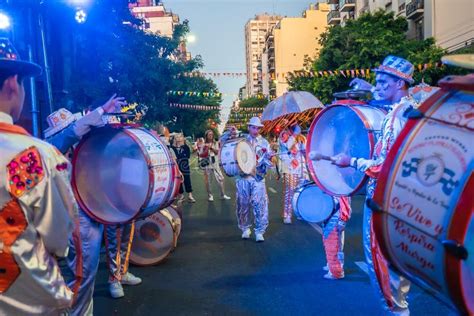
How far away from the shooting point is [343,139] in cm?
444

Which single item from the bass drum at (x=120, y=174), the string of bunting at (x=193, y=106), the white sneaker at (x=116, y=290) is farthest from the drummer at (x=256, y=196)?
the string of bunting at (x=193, y=106)

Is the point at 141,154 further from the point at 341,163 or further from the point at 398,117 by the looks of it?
the point at 398,117

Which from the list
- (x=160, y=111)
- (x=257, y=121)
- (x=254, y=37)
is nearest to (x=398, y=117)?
(x=257, y=121)

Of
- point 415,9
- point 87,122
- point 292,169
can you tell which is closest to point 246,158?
point 292,169

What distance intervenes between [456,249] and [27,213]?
1.63 meters

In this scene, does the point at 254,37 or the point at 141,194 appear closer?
the point at 141,194

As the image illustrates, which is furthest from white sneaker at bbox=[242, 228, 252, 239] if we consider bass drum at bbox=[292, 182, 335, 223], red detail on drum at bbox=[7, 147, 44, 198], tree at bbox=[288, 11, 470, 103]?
tree at bbox=[288, 11, 470, 103]

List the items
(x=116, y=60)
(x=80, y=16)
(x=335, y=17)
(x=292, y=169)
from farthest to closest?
(x=335, y=17), (x=116, y=60), (x=292, y=169), (x=80, y=16)

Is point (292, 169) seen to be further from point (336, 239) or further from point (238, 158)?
point (336, 239)

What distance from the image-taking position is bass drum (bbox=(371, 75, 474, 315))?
187cm

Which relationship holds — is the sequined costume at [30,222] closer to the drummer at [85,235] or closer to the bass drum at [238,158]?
the drummer at [85,235]

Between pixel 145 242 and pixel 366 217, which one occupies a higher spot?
pixel 366 217

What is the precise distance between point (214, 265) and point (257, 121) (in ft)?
9.51

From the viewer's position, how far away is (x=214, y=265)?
21.5ft
